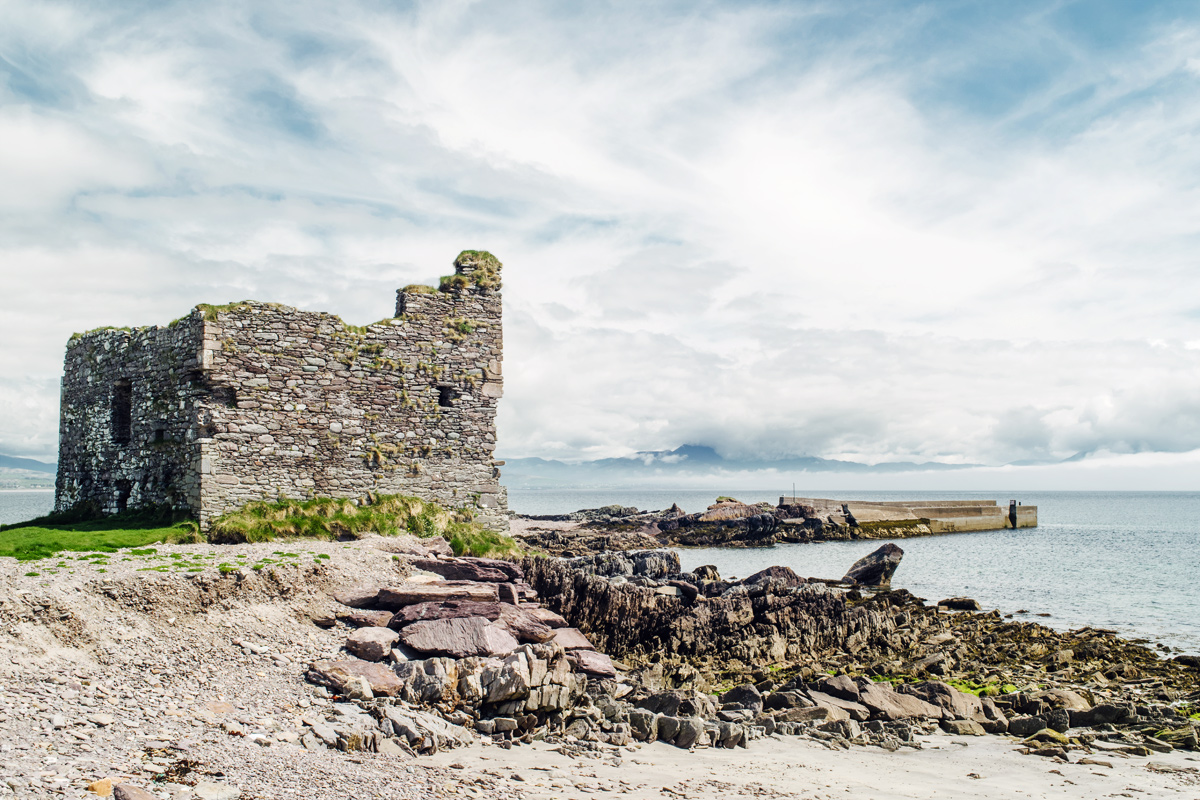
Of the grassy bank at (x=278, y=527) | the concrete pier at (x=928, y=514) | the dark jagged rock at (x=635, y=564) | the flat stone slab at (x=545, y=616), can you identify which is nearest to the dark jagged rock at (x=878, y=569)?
the dark jagged rock at (x=635, y=564)

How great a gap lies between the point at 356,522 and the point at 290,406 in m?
3.25

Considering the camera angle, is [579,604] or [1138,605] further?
[1138,605]

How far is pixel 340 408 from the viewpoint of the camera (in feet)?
62.4

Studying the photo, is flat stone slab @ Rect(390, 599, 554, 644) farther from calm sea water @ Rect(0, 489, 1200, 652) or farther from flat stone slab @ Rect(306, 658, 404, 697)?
calm sea water @ Rect(0, 489, 1200, 652)

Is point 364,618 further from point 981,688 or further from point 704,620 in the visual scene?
point 981,688

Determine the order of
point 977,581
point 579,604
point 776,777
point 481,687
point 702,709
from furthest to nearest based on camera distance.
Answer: point 977,581
point 579,604
point 702,709
point 481,687
point 776,777

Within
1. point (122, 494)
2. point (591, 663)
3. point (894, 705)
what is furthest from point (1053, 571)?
point (122, 494)

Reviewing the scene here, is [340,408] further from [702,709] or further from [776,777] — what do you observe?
[776,777]

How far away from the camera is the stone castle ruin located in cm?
1791

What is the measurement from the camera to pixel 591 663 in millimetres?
12578

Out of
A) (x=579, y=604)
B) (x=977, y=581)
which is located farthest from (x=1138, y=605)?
(x=579, y=604)

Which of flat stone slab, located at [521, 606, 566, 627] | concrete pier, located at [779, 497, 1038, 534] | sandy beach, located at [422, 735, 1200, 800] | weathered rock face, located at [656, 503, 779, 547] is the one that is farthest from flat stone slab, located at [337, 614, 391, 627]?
concrete pier, located at [779, 497, 1038, 534]

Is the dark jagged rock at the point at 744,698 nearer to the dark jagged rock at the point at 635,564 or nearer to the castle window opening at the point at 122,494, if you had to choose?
the dark jagged rock at the point at 635,564

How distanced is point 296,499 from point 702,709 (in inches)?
452
